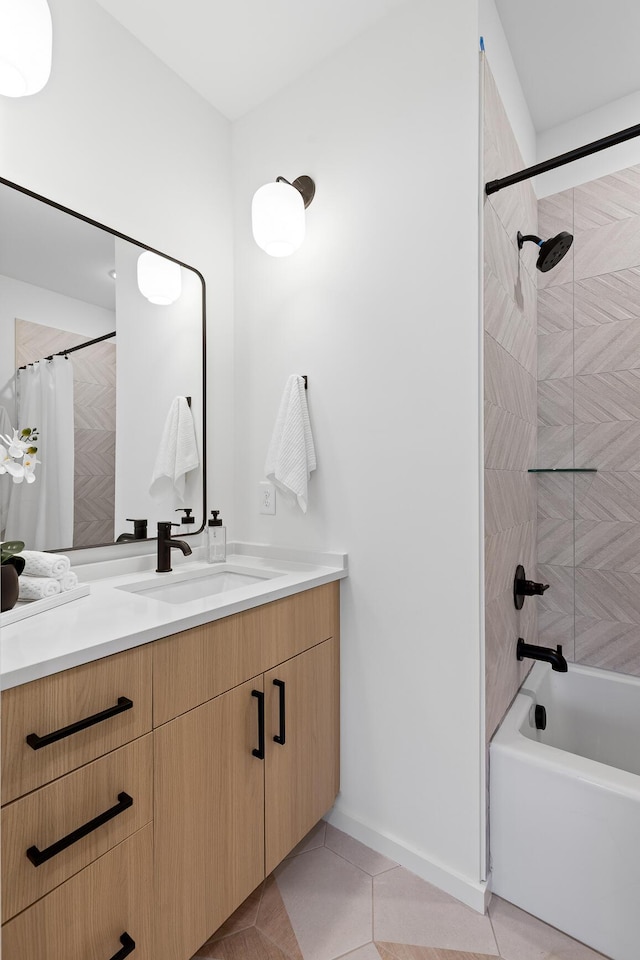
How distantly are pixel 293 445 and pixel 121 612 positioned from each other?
768mm

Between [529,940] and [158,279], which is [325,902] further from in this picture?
[158,279]

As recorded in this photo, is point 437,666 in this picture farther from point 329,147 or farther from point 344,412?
point 329,147

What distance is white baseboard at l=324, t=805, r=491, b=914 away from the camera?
4.43 feet

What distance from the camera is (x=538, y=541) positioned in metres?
2.05

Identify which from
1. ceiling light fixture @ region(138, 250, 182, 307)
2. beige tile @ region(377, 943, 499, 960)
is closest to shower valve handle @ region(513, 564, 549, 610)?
beige tile @ region(377, 943, 499, 960)

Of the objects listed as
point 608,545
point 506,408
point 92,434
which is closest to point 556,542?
point 608,545

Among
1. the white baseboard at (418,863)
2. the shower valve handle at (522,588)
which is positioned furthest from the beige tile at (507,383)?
the white baseboard at (418,863)

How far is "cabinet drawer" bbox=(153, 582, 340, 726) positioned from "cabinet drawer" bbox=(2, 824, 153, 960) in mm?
247

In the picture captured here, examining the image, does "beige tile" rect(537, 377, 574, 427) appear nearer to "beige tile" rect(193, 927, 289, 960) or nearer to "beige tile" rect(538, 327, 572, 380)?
"beige tile" rect(538, 327, 572, 380)

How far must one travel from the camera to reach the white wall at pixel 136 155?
4.48 ft

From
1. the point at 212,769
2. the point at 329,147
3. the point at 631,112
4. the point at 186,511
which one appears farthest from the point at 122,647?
the point at 631,112

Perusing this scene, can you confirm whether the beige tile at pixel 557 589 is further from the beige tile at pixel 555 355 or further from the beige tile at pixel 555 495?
the beige tile at pixel 555 355

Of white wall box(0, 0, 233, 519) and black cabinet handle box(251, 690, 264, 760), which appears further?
white wall box(0, 0, 233, 519)

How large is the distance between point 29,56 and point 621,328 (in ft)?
6.55
